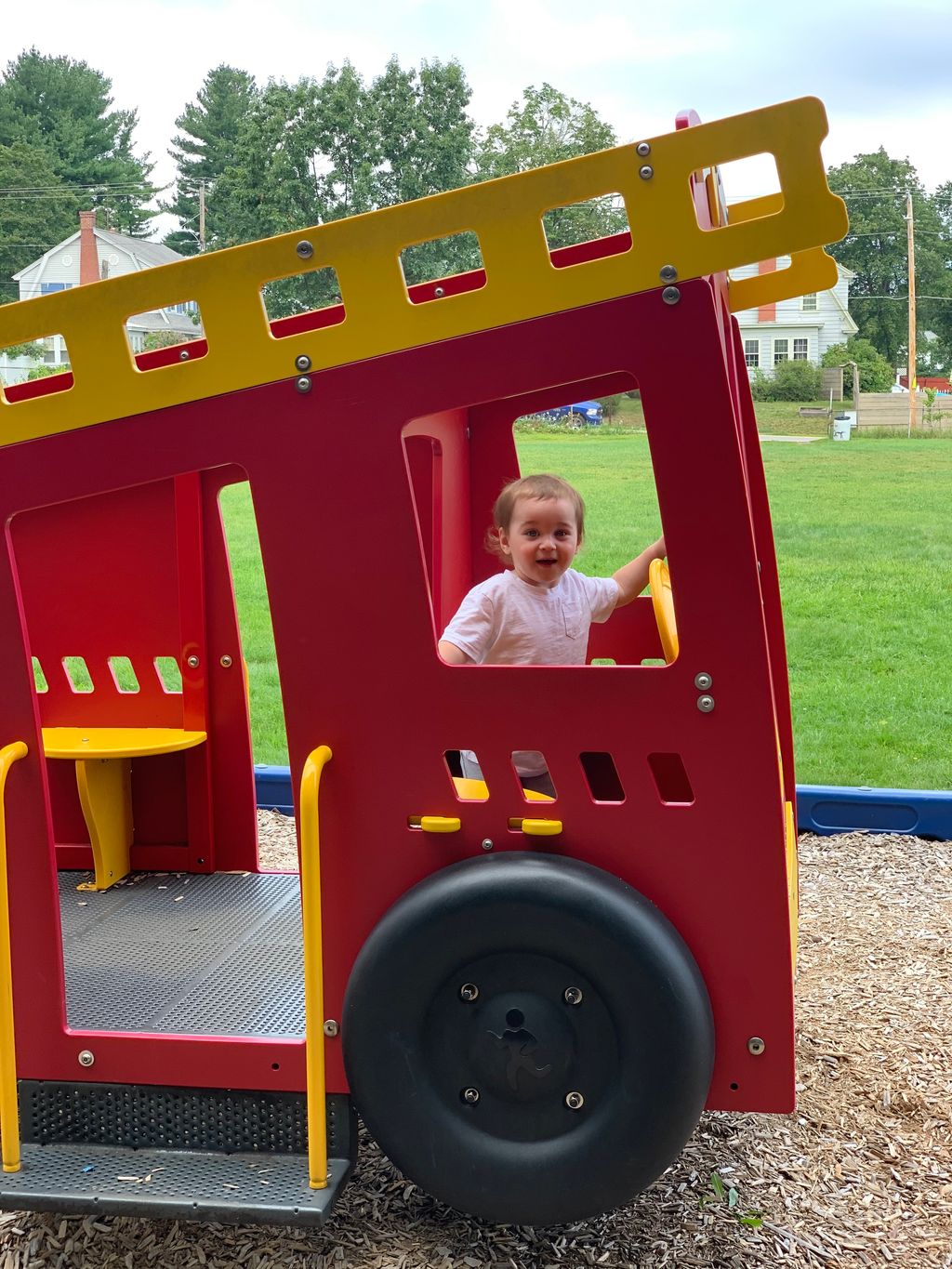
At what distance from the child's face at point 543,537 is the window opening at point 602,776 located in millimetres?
352

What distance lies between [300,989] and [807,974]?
159cm

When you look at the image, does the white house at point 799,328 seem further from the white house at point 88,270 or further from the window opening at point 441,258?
the white house at point 88,270

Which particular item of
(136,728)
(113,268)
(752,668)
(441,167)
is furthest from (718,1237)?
(113,268)

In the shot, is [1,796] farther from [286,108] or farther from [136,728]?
[286,108]

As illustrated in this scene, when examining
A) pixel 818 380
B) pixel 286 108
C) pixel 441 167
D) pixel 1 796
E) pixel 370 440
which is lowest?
pixel 1 796

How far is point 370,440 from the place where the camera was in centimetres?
205

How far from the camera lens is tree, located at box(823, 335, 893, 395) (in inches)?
490

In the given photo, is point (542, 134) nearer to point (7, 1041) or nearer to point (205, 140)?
point (7, 1041)

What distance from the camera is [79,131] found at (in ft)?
65.4

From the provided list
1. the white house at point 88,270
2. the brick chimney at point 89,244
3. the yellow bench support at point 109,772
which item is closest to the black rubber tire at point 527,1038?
the yellow bench support at point 109,772

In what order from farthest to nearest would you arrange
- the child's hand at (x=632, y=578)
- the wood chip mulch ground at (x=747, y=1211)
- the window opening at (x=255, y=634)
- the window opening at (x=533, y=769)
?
the window opening at (x=255, y=634)
the child's hand at (x=632, y=578)
the window opening at (x=533, y=769)
the wood chip mulch ground at (x=747, y=1211)

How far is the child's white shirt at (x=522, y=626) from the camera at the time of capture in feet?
8.32

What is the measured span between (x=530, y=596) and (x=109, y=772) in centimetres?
136

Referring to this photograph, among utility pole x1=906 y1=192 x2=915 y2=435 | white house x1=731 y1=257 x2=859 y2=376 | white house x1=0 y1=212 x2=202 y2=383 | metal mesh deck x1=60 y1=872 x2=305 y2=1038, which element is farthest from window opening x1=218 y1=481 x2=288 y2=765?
utility pole x1=906 y1=192 x2=915 y2=435
